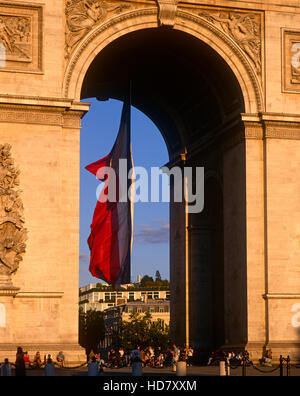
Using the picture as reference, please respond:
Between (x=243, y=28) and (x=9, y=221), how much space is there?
13878 mm

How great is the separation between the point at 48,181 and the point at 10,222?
2.41 metres

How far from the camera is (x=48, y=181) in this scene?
4019 centimetres

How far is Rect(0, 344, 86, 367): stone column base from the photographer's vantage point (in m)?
37.7

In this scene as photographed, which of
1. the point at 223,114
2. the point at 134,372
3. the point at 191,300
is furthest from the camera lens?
the point at 191,300

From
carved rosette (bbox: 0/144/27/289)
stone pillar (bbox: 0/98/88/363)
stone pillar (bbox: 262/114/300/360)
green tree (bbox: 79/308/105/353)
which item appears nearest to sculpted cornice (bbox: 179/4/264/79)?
stone pillar (bbox: 262/114/300/360)

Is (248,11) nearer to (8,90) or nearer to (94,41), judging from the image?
(94,41)

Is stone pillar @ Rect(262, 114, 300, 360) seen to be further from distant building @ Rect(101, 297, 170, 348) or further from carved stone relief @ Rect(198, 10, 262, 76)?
distant building @ Rect(101, 297, 170, 348)

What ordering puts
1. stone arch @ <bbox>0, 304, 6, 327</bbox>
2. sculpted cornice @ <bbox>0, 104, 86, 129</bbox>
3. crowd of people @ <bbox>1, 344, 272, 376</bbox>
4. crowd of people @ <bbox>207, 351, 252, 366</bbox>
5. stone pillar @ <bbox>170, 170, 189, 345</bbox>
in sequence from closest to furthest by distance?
crowd of people @ <bbox>1, 344, 272, 376</bbox>
stone arch @ <bbox>0, 304, 6, 327</bbox>
sculpted cornice @ <bbox>0, 104, 86, 129</bbox>
crowd of people @ <bbox>207, 351, 252, 366</bbox>
stone pillar @ <bbox>170, 170, 189, 345</bbox>

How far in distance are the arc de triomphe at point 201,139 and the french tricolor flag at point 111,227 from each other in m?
2.72

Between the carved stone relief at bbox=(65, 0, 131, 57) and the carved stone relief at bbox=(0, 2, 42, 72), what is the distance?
1306 mm

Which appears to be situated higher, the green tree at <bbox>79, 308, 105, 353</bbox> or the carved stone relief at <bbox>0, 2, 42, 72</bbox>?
the carved stone relief at <bbox>0, 2, 42, 72</bbox>

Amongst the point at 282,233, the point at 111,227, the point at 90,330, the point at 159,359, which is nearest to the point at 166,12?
the point at 111,227

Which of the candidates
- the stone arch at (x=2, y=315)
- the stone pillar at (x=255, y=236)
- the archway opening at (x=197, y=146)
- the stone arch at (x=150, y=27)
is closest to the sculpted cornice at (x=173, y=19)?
the stone arch at (x=150, y=27)
